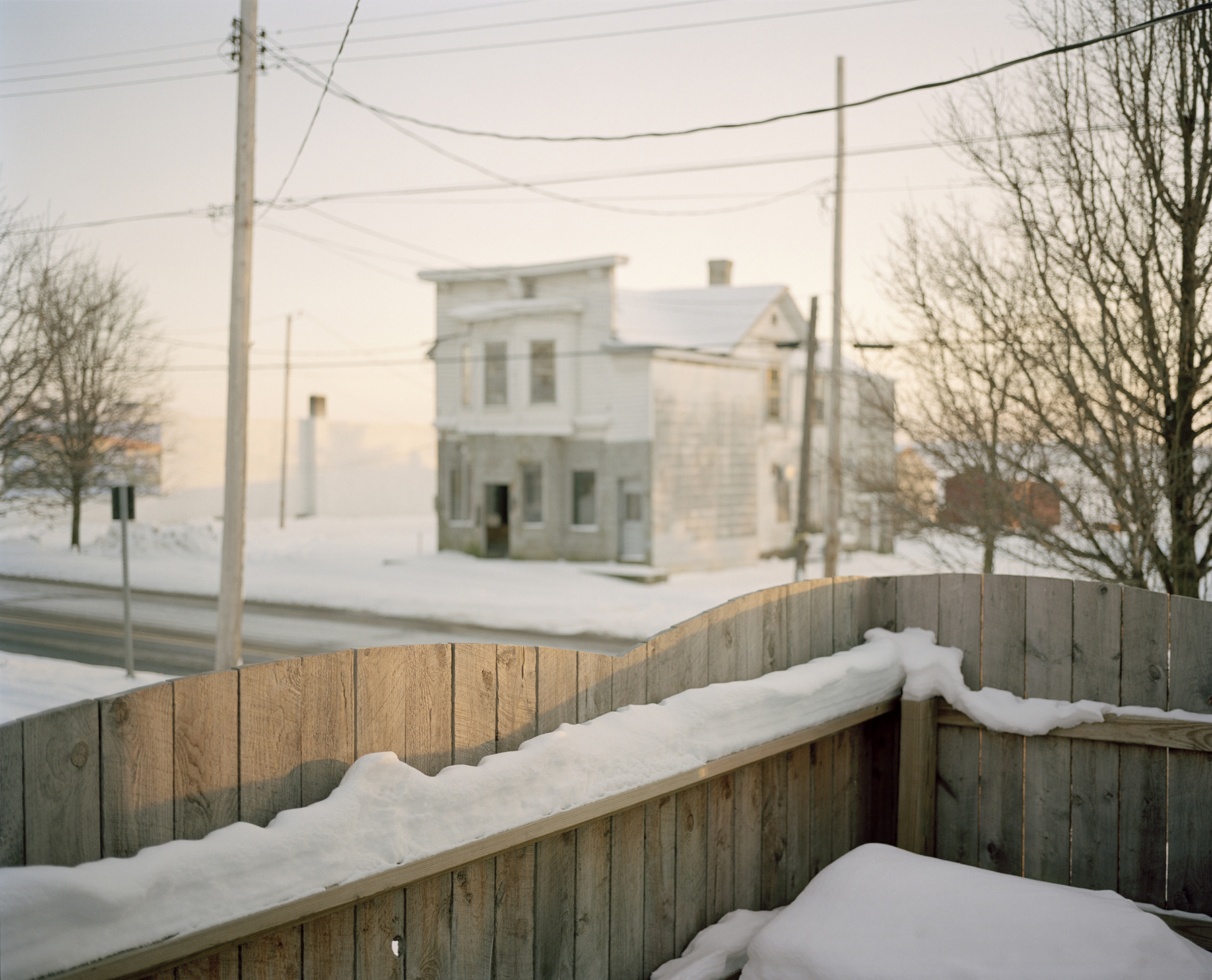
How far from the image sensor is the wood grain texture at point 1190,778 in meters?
3.90

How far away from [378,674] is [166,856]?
0.74 meters

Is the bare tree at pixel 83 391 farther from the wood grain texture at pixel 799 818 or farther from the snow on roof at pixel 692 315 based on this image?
the snow on roof at pixel 692 315

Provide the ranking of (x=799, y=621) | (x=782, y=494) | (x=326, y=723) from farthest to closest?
(x=782, y=494)
(x=799, y=621)
(x=326, y=723)

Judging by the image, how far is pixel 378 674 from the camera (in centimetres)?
259

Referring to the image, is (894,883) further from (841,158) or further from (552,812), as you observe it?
(841,158)

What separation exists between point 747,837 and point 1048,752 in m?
1.54

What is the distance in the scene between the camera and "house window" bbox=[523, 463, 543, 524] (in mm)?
25922

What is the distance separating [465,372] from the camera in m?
26.5

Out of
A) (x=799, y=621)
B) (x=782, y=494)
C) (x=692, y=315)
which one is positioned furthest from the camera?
(x=782, y=494)

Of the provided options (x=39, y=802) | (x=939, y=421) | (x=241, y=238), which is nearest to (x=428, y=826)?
(x=39, y=802)

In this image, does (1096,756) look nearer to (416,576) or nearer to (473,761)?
(473,761)

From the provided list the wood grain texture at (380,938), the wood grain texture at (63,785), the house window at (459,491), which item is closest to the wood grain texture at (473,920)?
the wood grain texture at (380,938)

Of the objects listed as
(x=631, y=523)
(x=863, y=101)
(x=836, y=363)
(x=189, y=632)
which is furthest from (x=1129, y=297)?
(x=631, y=523)

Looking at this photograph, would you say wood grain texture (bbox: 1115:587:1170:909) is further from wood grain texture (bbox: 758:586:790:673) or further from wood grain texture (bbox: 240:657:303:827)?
wood grain texture (bbox: 240:657:303:827)
